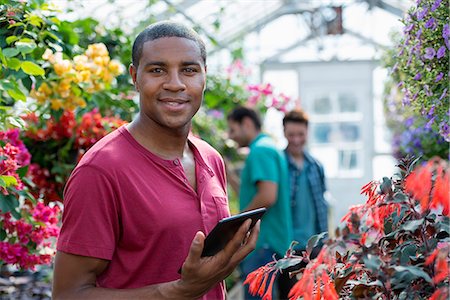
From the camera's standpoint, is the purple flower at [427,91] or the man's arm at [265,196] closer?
the purple flower at [427,91]

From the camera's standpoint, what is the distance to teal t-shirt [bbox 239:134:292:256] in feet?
14.0

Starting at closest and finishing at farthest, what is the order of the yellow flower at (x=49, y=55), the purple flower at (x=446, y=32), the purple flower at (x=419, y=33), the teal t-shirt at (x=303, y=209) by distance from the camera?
the purple flower at (x=446, y=32) → the purple flower at (x=419, y=33) → the yellow flower at (x=49, y=55) → the teal t-shirt at (x=303, y=209)

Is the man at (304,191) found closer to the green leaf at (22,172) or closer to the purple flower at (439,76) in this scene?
the green leaf at (22,172)

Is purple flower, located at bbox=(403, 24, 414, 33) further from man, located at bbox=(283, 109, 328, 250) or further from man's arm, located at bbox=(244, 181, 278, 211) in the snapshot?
man, located at bbox=(283, 109, 328, 250)

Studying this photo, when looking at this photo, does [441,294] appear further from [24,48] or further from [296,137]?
[296,137]

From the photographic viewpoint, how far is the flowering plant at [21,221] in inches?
84.4

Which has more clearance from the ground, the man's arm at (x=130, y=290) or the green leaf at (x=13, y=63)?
the green leaf at (x=13, y=63)

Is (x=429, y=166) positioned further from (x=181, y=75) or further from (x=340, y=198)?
(x=340, y=198)

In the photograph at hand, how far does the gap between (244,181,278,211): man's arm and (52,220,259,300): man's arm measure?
102 inches

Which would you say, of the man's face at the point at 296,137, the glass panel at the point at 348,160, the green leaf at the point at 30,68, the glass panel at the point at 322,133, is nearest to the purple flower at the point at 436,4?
the green leaf at the point at 30,68

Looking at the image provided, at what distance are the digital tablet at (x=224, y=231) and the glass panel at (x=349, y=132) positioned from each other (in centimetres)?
941

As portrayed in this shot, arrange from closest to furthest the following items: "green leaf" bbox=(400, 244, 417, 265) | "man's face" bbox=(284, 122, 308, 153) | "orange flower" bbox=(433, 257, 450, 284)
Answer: "orange flower" bbox=(433, 257, 450, 284), "green leaf" bbox=(400, 244, 417, 265), "man's face" bbox=(284, 122, 308, 153)

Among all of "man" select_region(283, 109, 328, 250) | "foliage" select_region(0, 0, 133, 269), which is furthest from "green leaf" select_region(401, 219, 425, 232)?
"man" select_region(283, 109, 328, 250)

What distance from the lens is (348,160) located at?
35.4 ft
